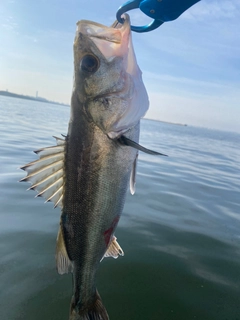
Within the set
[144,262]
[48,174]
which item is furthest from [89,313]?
[144,262]

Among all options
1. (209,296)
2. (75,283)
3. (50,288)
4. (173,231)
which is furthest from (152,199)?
(75,283)

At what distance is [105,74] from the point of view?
2164 mm

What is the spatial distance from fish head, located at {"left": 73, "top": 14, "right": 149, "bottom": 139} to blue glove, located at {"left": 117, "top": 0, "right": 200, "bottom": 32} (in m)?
0.12

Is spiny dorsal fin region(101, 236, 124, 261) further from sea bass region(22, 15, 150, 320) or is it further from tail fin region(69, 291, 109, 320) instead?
tail fin region(69, 291, 109, 320)

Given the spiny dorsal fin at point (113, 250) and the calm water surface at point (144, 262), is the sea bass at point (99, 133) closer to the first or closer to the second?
the spiny dorsal fin at point (113, 250)

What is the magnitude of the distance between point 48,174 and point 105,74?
934 millimetres

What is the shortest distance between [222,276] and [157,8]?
3.81m

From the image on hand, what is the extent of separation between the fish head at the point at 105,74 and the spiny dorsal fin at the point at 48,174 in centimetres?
46

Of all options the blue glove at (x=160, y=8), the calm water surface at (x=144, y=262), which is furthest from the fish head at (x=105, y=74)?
the calm water surface at (x=144, y=262)

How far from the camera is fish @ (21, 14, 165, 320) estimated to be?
2.11 meters

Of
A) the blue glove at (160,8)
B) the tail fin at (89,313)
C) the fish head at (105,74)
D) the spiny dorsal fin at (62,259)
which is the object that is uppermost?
the blue glove at (160,8)

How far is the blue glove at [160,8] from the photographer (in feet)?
6.52

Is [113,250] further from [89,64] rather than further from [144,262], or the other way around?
[144,262]

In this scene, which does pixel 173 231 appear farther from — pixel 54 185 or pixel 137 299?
pixel 54 185
